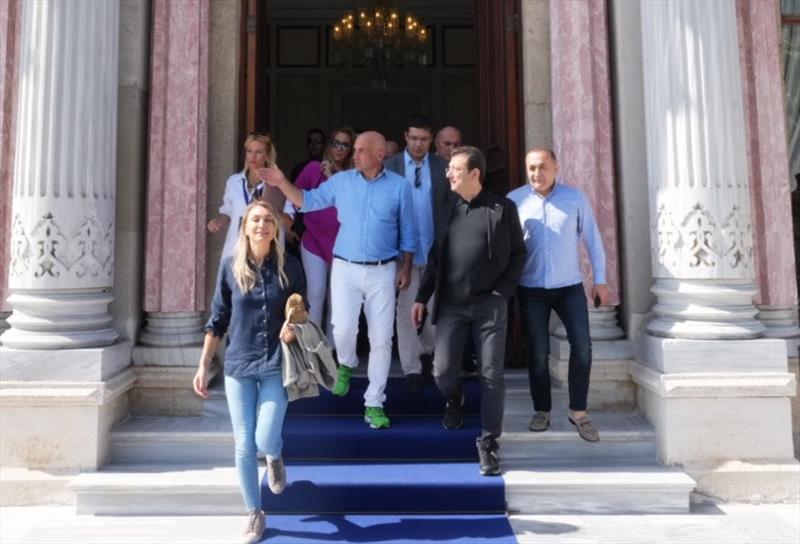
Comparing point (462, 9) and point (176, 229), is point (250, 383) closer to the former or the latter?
point (176, 229)

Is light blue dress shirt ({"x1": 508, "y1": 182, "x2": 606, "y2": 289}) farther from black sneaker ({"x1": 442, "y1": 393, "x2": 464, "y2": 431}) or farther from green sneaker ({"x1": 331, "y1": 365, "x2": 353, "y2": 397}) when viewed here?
green sneaker ({"x1": 331, "y1": 365, "x2": 353, "y2": 397})

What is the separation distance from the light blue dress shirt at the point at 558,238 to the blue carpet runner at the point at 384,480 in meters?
1.07

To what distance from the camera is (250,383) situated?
10.6 ft

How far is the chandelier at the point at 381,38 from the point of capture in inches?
319

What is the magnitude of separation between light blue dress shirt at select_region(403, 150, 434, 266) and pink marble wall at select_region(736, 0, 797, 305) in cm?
230

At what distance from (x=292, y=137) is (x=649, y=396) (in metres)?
8.39

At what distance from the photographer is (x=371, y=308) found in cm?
404

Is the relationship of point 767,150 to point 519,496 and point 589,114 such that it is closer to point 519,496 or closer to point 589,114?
point 589,114

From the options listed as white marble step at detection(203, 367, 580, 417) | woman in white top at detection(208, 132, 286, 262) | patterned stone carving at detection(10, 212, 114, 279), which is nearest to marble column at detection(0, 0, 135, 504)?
patterned stone carving at detection(10, 212, 114, 279)

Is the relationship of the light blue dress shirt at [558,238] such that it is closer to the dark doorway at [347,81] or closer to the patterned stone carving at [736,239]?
the patterned stone carving at [736,239]

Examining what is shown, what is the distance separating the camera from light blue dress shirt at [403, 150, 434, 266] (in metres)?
4.31

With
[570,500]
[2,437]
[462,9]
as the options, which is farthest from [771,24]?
[462,9]

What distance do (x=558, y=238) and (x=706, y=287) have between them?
3.44 feet

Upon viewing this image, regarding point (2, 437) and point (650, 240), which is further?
point (650, 240)
